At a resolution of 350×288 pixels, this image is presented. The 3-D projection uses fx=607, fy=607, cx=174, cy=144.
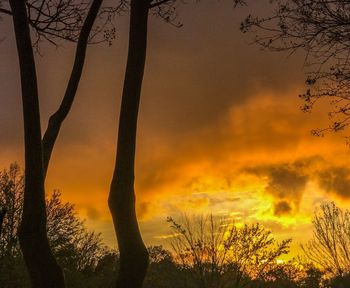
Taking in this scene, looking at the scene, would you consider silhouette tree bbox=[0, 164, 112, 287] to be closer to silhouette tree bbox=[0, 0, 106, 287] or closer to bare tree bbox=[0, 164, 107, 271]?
bare tree bbox=[0, 164, 107, 271]

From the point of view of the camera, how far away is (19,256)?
2875 cm

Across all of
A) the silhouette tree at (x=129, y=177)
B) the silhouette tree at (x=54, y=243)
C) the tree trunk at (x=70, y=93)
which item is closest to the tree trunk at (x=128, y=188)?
the silhouette tree at (x=129, y=177)

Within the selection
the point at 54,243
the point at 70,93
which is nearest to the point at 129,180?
the point at 70,93

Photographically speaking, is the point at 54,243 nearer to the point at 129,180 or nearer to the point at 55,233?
the point at 55,233

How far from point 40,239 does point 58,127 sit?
2.04 meters

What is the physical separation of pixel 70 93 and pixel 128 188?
7.70 feet

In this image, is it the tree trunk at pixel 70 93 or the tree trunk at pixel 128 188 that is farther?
the tree trunk at pixel 70 93

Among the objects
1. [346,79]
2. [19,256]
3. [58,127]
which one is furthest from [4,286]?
[346,79]

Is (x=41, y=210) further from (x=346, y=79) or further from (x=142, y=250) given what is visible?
(x=346, y=79)

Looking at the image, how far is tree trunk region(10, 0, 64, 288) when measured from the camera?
23.1ft

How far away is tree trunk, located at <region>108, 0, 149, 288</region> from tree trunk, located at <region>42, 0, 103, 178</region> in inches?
53.5

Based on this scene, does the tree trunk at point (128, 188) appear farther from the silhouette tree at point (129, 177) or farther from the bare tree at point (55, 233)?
the bare tree at point (55, 233)

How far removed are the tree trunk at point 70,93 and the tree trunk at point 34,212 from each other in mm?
872

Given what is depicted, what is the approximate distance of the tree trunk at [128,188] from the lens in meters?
7.14
